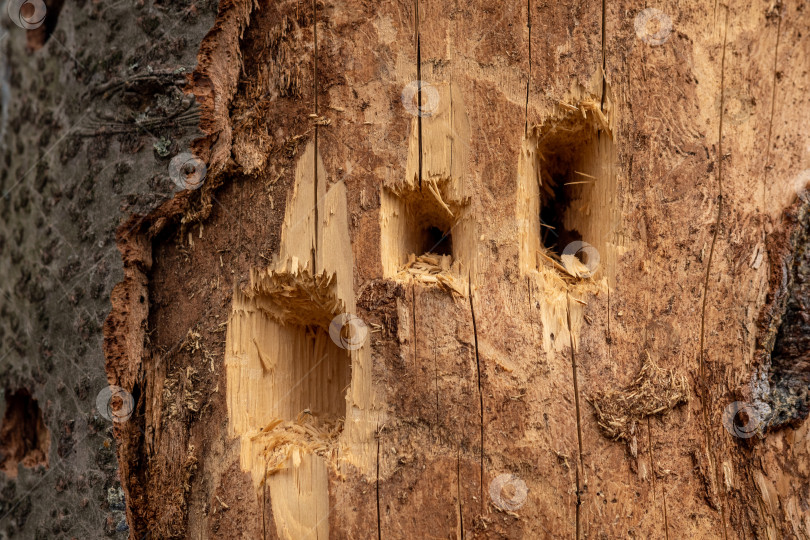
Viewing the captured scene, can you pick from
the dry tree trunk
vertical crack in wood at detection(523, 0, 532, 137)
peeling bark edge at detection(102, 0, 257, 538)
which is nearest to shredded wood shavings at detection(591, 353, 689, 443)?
the dry tree trunk

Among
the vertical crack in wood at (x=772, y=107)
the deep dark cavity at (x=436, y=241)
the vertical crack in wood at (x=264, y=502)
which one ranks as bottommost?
the vertical crack in wood at (x=264, y=502)

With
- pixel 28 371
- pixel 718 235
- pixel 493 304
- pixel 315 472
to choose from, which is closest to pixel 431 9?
pixel 493 304

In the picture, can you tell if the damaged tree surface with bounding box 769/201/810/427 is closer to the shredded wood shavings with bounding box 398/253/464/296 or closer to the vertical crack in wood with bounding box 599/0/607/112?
the vertical crack in wood with bounding box 599/0/607/112

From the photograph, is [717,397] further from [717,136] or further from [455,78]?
[455,78]

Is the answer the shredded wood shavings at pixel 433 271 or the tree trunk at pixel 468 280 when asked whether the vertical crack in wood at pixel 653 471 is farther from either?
the shredded wood shavings at pixel 433 271

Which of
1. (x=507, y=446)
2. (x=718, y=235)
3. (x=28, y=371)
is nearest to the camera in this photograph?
(x=507, y=446)

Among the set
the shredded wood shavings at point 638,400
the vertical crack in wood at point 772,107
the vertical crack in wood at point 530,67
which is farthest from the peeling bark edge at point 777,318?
the vertical crack in wood at point 530,67

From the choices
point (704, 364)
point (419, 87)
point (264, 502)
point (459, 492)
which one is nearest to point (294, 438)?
point (264, 502)
